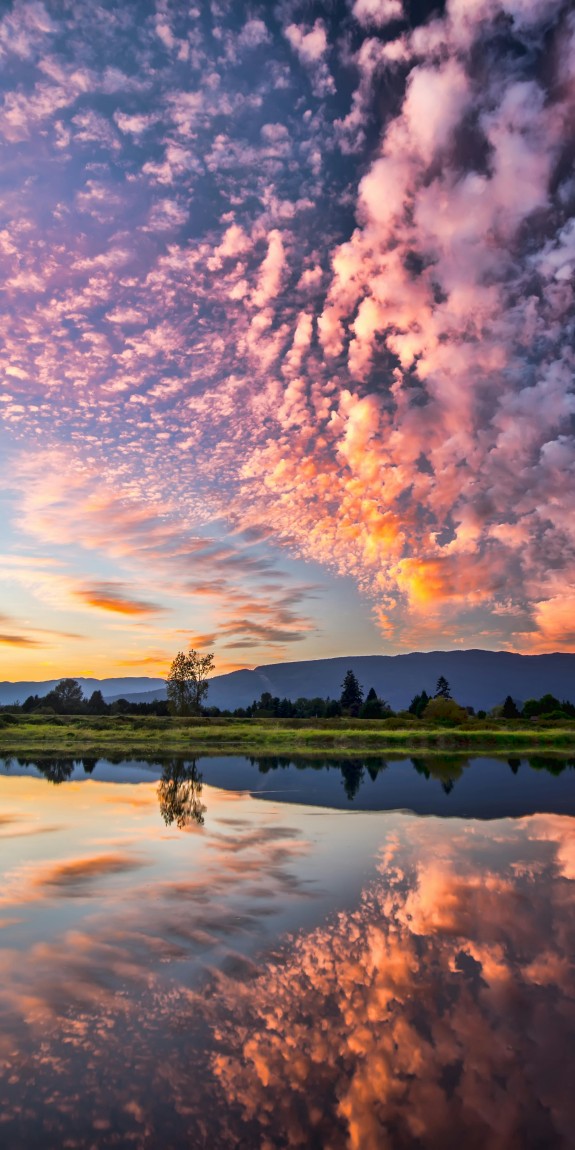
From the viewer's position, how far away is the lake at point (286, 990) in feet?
19.1

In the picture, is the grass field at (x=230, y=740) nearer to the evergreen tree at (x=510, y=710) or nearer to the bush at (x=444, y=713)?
the bush at (x=444, y=713)

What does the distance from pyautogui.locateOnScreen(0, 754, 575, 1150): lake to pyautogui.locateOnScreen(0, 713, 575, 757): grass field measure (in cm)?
3983

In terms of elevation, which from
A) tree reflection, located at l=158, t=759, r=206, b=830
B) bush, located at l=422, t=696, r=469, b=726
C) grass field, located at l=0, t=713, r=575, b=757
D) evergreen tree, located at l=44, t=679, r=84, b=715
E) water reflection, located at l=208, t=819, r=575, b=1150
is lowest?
water reflection, located at l=208, t=819, r=575, b=1150

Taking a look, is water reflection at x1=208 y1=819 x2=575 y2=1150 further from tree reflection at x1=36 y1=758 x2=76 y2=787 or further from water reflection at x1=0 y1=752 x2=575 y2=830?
tree reflection at x1=36 y1=758 x2=76 y2=787

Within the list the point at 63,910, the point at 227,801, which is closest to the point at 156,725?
the point at 227,801

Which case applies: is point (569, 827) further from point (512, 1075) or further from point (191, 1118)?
point (191, 1118)

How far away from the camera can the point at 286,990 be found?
845 centimetres

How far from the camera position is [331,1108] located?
19.4 feet

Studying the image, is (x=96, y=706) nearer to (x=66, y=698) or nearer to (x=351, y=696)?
(x=66, y=698)

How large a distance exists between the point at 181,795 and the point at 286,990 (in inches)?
892

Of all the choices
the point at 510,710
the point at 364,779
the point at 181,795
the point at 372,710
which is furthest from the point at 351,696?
the point at 181,795

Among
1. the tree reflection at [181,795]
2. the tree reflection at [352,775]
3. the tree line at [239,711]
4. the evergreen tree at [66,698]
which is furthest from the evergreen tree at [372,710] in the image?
the tree reflection at [181,795]

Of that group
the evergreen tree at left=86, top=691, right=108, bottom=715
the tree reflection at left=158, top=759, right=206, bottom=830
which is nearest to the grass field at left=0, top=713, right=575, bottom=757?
the tree reflection at left=158, top=759, right=206, bottom=830

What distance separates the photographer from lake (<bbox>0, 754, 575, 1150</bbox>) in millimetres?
5828
